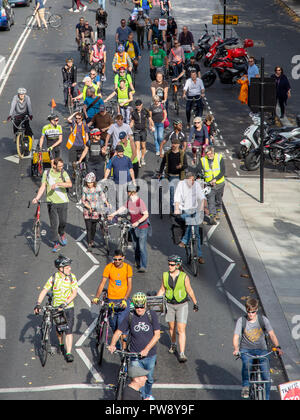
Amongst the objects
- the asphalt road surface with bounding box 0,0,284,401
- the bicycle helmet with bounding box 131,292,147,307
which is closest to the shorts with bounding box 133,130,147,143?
the asphalt road surface with bounding box 0,0,284,401

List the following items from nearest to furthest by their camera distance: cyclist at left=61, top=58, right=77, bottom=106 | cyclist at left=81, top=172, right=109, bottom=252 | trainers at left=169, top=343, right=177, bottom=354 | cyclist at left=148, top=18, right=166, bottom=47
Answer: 1. trainers at left=169, top=343, right=177, bottom=354
2. cyclist at left=81, top=172, right=109, bottom=252
3. cyclist at left=61, top=58, right=77, bottom=106
4. cyclist at left=148, top=18, right=166, bottom=47

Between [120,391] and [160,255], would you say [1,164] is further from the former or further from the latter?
[120,391]

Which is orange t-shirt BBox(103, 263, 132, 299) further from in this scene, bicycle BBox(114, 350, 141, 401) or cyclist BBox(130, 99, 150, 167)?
cyclist BBox(130, 99, 150, 167)

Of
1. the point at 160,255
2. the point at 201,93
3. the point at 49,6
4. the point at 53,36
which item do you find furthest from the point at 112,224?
the point at 49,6

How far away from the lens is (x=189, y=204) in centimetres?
1706

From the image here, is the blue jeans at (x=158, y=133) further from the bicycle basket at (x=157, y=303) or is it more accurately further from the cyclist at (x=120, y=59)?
the bicycle basket at (x=157, y=303)

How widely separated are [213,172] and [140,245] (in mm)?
3175

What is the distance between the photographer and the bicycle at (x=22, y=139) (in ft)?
75.9

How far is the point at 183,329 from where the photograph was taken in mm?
13633

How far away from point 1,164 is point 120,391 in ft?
40.7

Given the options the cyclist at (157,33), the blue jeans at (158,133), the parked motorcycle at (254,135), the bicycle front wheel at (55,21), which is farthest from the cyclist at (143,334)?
the bicycle front wheel at (55,21)

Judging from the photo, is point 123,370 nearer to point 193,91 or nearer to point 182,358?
point 182,358

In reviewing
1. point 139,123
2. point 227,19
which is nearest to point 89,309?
point 139,123

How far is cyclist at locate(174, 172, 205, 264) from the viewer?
55.7ft
